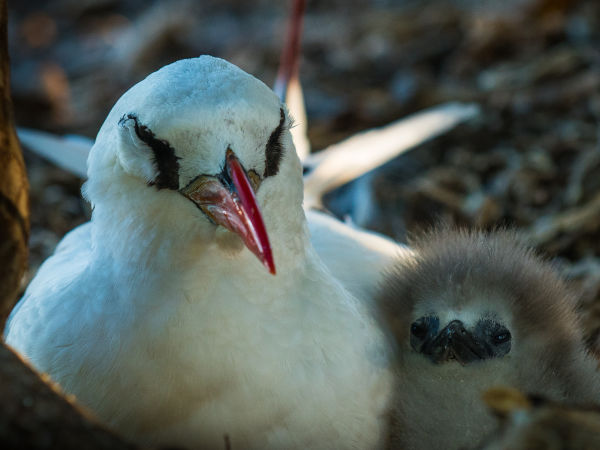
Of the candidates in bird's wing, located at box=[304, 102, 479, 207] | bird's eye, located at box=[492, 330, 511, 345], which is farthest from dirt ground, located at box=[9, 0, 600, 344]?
bird's eye, located at box=[492, 330, 511, 345]

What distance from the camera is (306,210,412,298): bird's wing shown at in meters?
2.35

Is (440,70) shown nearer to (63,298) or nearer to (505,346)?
(505,346)

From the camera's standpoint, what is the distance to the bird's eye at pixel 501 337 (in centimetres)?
210

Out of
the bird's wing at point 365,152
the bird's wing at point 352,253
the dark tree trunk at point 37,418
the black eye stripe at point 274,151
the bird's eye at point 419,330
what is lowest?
the dark tree trunk at point 37,418

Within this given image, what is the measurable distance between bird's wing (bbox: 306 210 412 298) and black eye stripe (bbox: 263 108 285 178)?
0.57 meters

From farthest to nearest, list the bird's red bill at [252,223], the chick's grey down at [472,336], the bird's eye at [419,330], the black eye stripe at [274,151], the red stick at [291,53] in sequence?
the red stick at [291,53] → the bird's eye at [419,330] → the chick's grey down at [472,336] → the black eye stripe at [274,151] → the bird's red bill at [252,223]

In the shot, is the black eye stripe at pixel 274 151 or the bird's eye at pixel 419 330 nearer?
the black eye stripe at pixel 274 151

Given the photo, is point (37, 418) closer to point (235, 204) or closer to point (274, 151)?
point (235, 204)

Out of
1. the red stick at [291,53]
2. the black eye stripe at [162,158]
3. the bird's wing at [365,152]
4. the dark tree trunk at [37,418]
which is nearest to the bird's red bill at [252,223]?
the black eye stripe at [162,158]

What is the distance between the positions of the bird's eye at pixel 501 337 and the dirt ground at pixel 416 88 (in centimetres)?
78

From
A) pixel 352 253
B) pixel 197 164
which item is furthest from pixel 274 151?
pixel 352 253

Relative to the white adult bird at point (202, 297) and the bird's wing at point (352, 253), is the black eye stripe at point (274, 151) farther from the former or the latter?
the bird's wing at point (352, 253)

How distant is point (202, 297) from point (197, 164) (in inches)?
11.6

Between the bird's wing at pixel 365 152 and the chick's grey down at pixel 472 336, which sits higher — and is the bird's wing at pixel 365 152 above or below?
above
